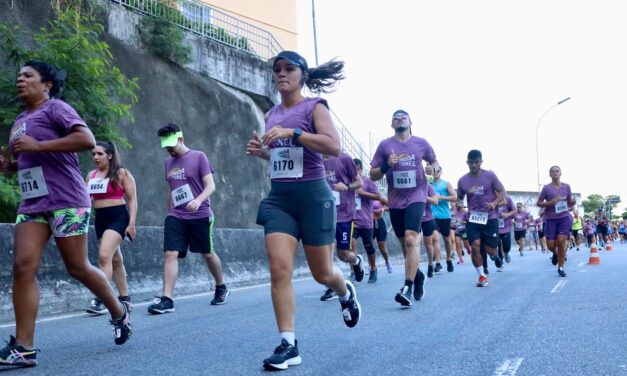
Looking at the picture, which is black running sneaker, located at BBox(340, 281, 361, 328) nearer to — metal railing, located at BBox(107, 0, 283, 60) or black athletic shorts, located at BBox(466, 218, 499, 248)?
black athletic shorts, located at BBox(466, 218, 499, 248)

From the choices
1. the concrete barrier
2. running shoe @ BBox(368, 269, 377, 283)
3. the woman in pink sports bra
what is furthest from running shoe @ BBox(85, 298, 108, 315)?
running shoe @ BBox(368, 269, 377, 283)

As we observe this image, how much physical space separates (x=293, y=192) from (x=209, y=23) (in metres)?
16.3

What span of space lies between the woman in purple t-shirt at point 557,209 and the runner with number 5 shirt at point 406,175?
208 inches

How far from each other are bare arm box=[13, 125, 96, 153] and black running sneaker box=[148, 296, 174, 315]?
3.35 m

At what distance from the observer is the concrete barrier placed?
7.93m

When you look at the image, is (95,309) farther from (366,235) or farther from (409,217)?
(366,235)

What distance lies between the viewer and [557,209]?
1365 cm

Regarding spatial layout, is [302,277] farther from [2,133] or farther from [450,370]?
[450,370]

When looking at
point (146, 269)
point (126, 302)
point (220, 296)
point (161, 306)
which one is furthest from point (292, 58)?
point (146, 269)

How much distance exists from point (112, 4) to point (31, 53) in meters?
4.98

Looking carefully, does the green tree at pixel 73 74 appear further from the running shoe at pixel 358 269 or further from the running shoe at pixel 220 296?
the running shoe at pixel 358 269

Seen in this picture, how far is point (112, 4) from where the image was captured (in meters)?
17.4

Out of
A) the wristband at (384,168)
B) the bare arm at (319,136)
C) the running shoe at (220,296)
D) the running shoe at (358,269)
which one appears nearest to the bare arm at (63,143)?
the bare arm at (319,136)

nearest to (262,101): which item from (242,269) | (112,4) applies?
(112,4)
